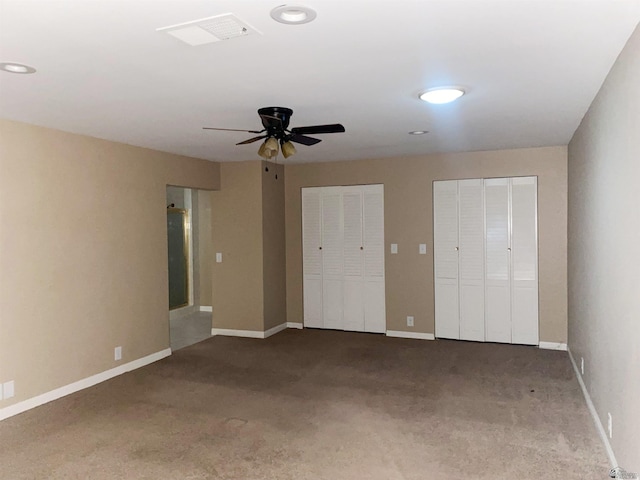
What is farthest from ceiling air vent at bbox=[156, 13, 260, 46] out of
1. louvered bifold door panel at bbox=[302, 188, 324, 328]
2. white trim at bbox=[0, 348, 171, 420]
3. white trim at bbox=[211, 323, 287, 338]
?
white trim at bbox=[211, 323, 287, 338]

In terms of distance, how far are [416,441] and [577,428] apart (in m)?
1.16

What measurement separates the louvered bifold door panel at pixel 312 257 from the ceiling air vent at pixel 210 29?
14.8 feet

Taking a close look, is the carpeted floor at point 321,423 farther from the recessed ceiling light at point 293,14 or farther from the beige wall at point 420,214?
the recessed ceiling light at point 293,14

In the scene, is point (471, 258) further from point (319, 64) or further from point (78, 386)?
point (78, 386)

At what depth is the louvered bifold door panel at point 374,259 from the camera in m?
6.43

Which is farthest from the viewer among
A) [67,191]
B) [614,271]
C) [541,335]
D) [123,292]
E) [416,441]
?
[541,335]

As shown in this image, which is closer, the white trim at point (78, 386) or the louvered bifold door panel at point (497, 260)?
the white trim at point (78, 386)

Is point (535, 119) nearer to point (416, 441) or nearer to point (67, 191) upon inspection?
point (416, 441)

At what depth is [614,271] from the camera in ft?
9.04

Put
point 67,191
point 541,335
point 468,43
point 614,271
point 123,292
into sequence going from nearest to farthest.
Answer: point 468,43, point 614,271, point 67,191, point 123,292, point 541,335

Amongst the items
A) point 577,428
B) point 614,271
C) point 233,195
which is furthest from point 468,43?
point 233,195

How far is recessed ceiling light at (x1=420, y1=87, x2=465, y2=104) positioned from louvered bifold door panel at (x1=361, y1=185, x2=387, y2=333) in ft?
10.1

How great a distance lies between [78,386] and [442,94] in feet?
12.8

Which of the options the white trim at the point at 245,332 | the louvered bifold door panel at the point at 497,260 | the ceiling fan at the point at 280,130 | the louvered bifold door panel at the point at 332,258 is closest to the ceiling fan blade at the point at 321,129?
the ceiling fan at the point at 280,130
